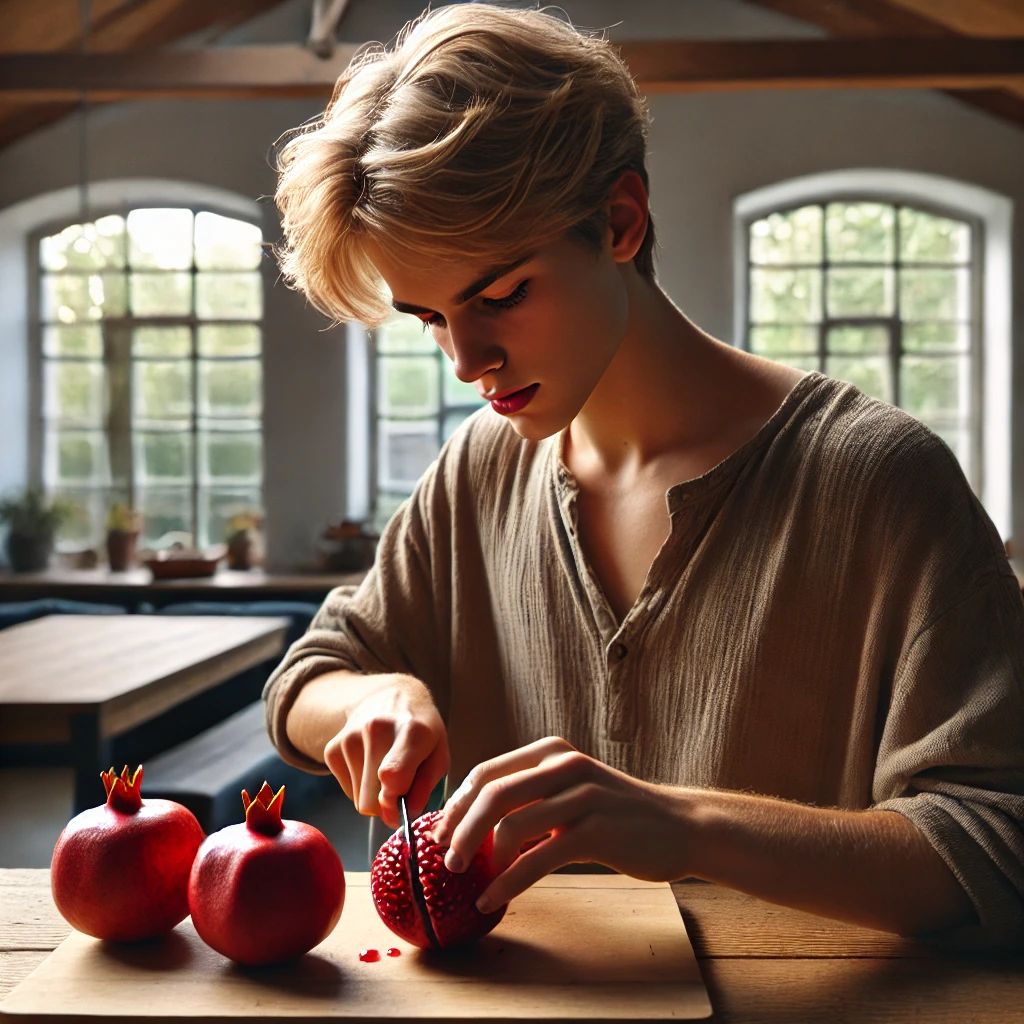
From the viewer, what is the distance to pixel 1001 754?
0.87m

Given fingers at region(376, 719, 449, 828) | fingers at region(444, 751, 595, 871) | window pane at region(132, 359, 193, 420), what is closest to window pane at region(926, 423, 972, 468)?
window pane at region(132, 359, 193, 420)

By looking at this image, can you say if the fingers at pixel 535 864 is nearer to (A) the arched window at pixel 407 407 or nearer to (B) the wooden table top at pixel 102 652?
(B) the wooden table top at pixel 102 652

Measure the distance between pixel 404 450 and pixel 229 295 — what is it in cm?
120

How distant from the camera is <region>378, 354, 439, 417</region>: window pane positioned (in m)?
6.21

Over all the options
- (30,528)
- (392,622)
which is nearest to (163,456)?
(30,528)

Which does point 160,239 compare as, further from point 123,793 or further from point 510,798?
point 510,798

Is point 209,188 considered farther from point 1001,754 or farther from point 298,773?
point 1001,754

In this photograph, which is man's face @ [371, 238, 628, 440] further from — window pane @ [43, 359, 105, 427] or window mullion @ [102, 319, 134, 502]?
window pane @ [43, 359, 105, 427]

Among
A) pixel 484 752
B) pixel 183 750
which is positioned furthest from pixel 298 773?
pixel 484 752

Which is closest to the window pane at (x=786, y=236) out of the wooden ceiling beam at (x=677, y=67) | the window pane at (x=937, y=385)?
the window pane at (x=937, y=385)

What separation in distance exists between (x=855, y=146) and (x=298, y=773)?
410 cm

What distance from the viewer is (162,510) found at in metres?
Answer: 6.20

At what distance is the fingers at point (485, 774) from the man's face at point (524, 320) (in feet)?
1.04

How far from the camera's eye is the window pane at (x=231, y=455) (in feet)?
20.1
